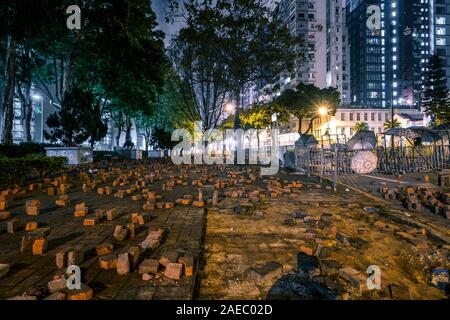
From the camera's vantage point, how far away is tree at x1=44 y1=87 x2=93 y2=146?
15.6m

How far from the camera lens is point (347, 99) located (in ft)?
300

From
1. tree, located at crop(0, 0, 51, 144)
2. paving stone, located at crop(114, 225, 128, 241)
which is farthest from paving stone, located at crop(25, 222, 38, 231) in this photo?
tree, located at crop(0, 0, 51, 144)

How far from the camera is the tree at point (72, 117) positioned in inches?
614

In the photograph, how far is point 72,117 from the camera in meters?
15.5

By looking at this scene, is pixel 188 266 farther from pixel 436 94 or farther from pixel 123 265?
pixel 436 94

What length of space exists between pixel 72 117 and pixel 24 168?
7.91 meters

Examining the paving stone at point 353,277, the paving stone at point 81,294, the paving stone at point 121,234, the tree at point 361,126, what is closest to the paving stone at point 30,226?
the paving stone at point 121,234

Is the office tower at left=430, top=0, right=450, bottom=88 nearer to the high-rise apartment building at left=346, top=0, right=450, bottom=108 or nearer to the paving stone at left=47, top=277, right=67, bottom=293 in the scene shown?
the high-rise apartment building at left=346, top=0, right=450, bottom=108

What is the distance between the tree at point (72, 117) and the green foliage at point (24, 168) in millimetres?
5068

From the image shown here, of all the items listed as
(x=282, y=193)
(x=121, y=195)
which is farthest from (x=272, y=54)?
(x=121, y=195)

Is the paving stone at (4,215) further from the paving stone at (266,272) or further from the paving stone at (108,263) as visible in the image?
the paving stone at (266,272)

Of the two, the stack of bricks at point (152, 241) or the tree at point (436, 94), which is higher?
the tree at point (436, 94)

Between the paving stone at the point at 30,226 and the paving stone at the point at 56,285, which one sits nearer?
the paving stone at the point at 56,285
